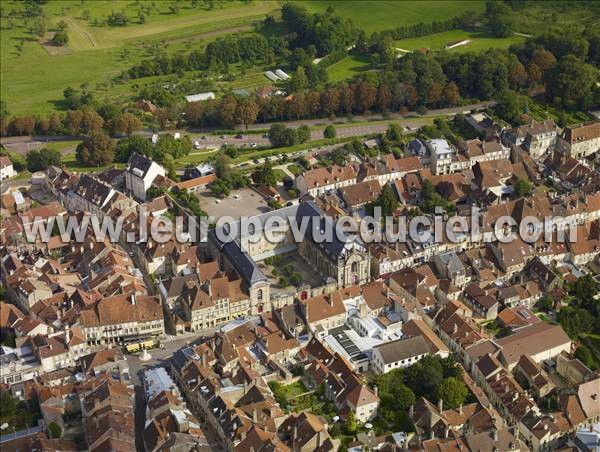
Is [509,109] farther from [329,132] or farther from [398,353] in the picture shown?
[398,353]

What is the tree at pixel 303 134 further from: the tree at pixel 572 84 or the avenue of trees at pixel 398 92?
the tree at pixel 572 84

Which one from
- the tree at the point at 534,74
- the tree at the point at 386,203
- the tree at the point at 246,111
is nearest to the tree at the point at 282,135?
the tree at the point at 246,111

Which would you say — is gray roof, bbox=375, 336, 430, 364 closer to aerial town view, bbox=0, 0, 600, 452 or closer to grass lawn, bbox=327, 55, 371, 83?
aerial town view, bbox=0, 0, 600, 452

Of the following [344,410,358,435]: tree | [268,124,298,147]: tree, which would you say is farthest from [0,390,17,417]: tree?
[268,124,298,147]: tree

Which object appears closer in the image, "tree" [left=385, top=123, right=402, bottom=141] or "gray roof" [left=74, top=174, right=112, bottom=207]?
"gray roof" [left=74, top=174, right=112, bottom=207]

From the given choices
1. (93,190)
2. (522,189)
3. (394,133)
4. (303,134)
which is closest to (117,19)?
(303,134)

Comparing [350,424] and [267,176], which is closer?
[350,424]
